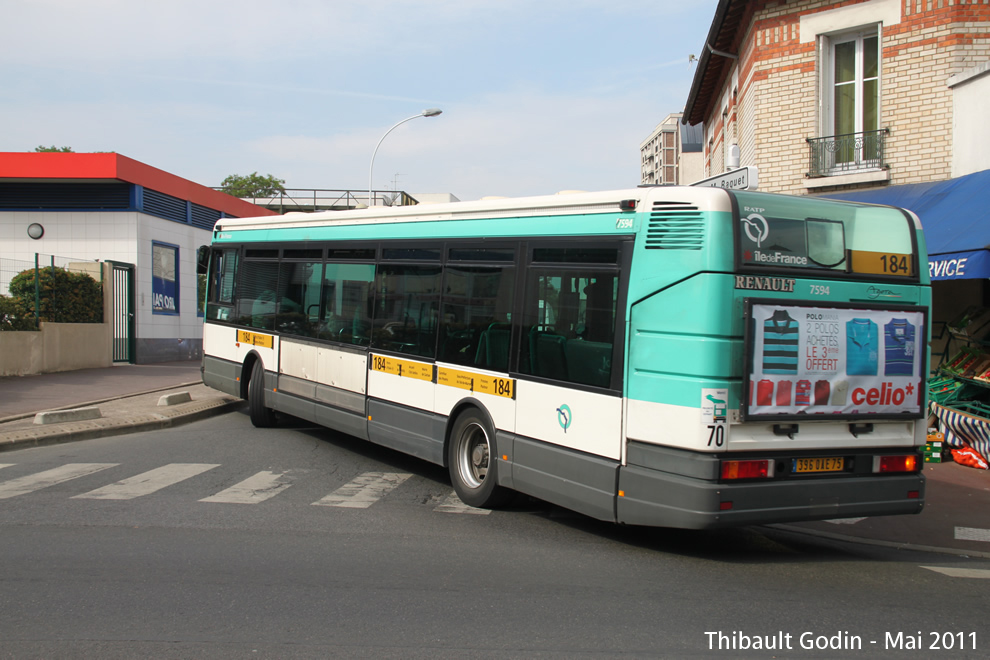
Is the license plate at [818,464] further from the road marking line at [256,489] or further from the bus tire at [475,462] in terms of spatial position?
the road marking line at [256,489]

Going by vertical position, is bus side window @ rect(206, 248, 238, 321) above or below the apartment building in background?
below

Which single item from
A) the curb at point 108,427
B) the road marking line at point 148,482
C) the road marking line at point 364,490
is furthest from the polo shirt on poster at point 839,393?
the curb at point 108,427

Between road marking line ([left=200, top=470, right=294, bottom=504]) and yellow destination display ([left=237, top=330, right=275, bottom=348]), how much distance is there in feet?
9.89

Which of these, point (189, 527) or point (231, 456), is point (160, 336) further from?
point (189, 527)

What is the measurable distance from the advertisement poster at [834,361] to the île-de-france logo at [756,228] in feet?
1.50

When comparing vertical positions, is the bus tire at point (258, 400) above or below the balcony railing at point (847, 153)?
below

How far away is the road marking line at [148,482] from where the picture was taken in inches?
313

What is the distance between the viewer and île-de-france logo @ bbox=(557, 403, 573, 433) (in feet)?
22.0

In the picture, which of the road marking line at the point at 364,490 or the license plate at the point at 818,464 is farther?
the road marking line at the point at 364,490

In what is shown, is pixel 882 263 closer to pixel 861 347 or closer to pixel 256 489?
pixel 861 347

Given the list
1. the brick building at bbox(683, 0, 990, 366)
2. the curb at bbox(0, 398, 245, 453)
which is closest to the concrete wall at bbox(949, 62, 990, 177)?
the brick building at bbox(683, 0, 990, 366)

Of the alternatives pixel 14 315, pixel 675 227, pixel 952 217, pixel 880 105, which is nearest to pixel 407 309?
pixel 675 227

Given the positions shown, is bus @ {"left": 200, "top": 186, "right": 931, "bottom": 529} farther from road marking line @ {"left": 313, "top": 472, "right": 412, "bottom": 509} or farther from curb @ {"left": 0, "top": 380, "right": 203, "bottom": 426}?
curb @ {"left": 0, "top": 380, "right": 203, "bottom": 426}

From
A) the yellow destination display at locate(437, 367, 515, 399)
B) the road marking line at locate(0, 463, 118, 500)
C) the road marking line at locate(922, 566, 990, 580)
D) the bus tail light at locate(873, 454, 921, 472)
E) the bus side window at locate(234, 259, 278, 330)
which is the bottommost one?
the road marking line at locate(922, 566, 990, 580)
